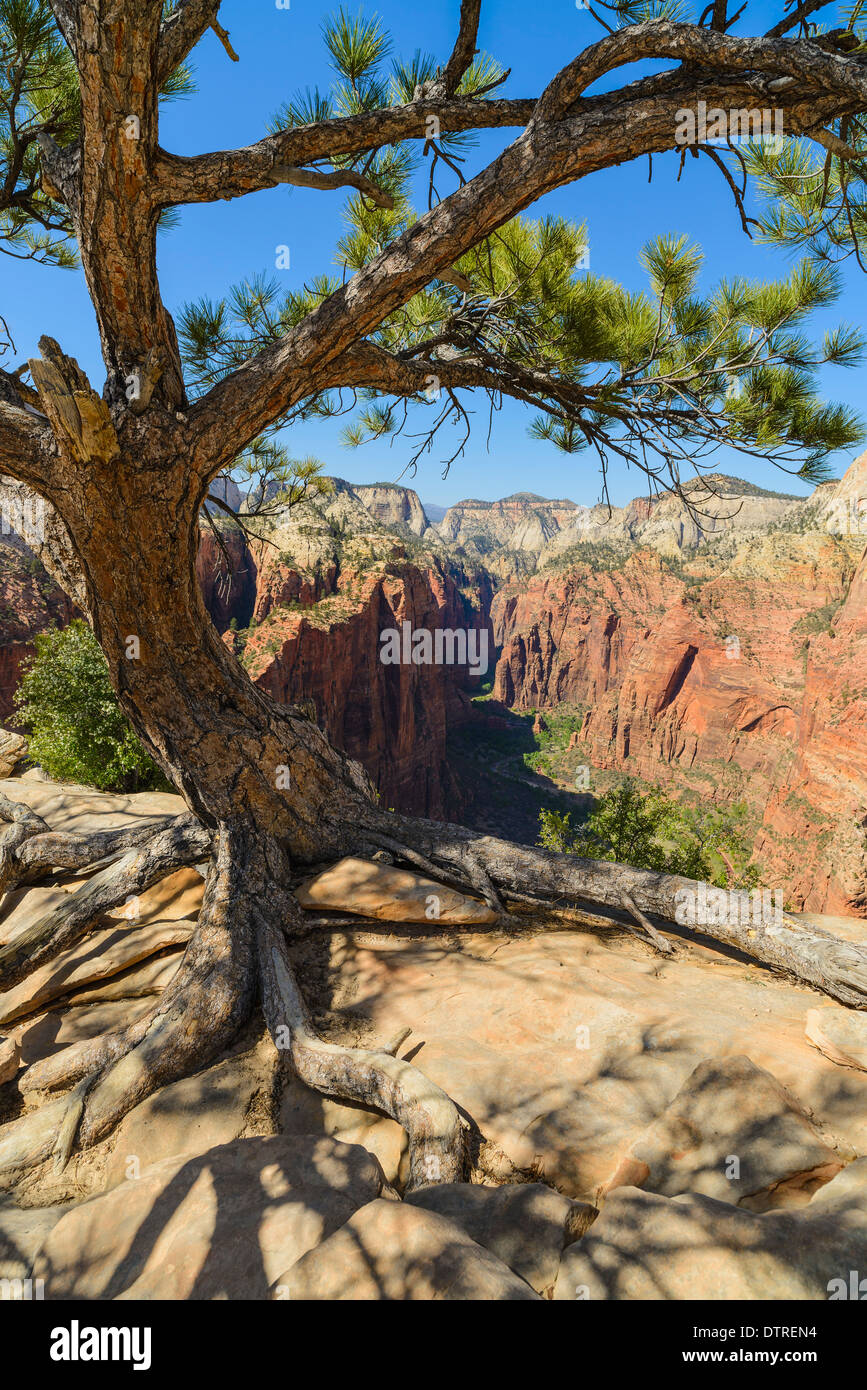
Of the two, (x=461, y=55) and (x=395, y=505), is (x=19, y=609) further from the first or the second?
(x=395, y=505)

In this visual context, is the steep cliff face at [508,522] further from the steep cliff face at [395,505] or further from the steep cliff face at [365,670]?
the steep cliff face at [365,670]

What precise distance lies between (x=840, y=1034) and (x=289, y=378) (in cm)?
406

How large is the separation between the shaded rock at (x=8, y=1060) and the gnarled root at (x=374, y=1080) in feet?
4.04

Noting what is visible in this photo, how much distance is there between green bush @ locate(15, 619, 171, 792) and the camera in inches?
356

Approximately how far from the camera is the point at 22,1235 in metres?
1.94

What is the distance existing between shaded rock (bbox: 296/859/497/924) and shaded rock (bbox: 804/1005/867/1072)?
1834 millimetres

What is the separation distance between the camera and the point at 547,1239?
164cm

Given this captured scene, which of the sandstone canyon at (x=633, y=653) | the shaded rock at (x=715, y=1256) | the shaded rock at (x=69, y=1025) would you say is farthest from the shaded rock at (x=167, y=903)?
the shaded rock at (x=715, y=1256)

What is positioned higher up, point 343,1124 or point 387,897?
point 387,897

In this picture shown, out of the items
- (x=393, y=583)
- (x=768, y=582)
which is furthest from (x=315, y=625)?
(x=768, y=582)

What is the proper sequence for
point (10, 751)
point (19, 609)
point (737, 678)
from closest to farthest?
1. point (10, 751)
2. point (19, 609)
3. point (737, 678)

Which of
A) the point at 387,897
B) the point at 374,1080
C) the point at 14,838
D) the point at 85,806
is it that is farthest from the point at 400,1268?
the point at 85,806

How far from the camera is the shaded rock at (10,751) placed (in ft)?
29.5

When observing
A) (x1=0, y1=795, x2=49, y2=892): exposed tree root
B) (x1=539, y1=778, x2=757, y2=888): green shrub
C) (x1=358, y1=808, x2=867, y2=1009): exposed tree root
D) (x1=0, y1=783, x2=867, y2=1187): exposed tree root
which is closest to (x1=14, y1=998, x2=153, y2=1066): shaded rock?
(x1=0, y1=783, x2=867, y2=1187): exposed tree root
